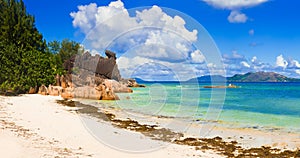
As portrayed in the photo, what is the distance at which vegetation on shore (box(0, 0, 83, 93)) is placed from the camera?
24.3 metres

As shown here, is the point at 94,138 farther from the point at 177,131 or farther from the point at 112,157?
the point at 177,131

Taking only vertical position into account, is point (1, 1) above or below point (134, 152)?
above

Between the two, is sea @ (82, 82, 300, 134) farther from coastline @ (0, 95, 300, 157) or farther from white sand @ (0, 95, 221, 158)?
white sand @ (0, 95, 221, 158)

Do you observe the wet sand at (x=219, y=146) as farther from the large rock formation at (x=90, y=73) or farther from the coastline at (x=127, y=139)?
the large rock formation at (x=90, y=73)

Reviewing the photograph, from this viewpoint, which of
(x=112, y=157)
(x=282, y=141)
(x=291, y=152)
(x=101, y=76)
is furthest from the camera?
(x=101, y=76)

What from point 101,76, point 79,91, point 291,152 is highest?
point 101,76

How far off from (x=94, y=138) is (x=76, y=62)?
41950mm

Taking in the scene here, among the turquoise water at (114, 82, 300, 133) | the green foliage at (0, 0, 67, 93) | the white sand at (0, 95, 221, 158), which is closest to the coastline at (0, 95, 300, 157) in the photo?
the white sand at (0, 95, 221, 158)

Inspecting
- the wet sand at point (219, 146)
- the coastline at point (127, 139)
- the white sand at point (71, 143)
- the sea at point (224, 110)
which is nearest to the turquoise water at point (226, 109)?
the sea at point (224, 110)

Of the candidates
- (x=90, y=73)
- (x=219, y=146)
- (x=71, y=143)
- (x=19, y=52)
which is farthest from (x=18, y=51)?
(x=219, y=146)

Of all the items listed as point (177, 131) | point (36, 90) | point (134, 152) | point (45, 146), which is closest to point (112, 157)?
point (134, 152)

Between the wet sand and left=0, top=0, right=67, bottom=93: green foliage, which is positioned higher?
left=0, top=0, right=67, bottom=93: green foliage

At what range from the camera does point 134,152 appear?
26.9ft

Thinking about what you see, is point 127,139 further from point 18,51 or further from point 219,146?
point 18,51
